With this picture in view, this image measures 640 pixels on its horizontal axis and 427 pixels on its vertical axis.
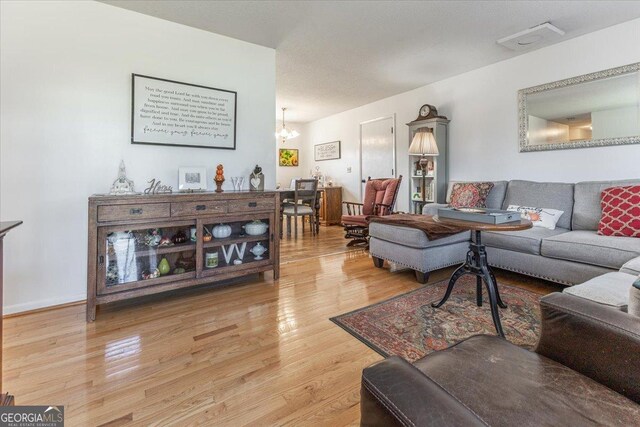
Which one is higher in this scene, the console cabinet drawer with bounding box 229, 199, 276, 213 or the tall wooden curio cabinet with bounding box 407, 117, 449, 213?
the tall wooden curio cabinet with bounding box 407, 117, 449, 213

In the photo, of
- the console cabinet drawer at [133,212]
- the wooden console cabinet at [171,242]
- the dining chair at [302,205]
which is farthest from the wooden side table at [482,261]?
the dining chair at [302,205]

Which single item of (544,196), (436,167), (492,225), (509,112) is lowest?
(492,225)

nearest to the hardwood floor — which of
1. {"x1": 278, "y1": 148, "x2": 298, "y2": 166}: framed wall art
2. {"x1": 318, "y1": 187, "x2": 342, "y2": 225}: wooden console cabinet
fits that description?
{"x1": 318, "y1": 187, "x2": 342, "y2": 225}: wooden console cabinet

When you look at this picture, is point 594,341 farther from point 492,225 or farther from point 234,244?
point 234,244

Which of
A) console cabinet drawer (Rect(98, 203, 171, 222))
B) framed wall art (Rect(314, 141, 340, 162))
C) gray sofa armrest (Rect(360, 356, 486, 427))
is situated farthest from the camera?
framed wall art (Rect(314, 141, 340, 162))

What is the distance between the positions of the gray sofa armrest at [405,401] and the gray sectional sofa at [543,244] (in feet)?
7.06

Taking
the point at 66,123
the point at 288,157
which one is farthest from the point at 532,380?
the point at 288,157

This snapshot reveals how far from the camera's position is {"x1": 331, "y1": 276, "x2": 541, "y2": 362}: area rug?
1.71m

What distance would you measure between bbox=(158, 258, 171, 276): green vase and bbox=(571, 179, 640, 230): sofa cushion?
3.70 m

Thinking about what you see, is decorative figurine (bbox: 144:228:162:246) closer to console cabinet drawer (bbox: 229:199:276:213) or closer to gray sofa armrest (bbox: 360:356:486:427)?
console cabinet drawer (bbox: 229:199:276:213)

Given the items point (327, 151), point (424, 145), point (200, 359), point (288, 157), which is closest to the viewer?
point (200, 359)

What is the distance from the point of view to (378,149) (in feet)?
17.9

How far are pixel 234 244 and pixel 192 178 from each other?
70cm

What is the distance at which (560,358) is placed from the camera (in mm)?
925
